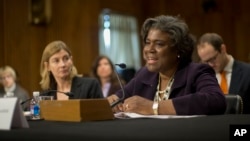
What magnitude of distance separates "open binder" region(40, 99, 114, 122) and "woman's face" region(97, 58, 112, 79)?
155 inches

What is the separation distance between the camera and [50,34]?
791 cm

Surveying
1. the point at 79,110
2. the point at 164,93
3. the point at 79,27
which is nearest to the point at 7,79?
the point at 79,27

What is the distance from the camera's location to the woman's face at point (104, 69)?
6.12 m

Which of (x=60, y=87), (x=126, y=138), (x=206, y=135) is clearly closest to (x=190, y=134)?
(x=206, y=135)

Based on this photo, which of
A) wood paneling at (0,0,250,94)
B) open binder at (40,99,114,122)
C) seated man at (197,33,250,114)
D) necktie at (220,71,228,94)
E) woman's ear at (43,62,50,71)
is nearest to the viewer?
open binder at (40,99,114,122)

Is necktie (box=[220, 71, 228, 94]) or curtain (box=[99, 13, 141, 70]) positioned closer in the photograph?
necktie (box=[220, 71, 228, 94])

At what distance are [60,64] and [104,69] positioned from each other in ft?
7.94

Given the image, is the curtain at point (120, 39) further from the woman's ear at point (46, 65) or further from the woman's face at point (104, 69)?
the woman's ear at point (46, 65)

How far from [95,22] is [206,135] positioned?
716 cm

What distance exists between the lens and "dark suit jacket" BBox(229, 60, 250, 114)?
4.01 metres

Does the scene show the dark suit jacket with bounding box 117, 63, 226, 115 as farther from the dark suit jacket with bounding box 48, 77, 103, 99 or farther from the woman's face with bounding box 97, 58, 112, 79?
the woman's face with bounding box 97, 58, 112, 79

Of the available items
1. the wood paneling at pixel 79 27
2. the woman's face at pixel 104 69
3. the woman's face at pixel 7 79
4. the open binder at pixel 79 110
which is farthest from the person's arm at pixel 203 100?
the wood paneling at pixel 79 27

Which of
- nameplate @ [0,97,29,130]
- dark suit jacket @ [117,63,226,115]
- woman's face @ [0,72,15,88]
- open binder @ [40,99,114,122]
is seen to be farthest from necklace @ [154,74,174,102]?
woman's face @ [0,72,15,88]

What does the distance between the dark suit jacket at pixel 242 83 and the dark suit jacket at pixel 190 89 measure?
1.34 meters
